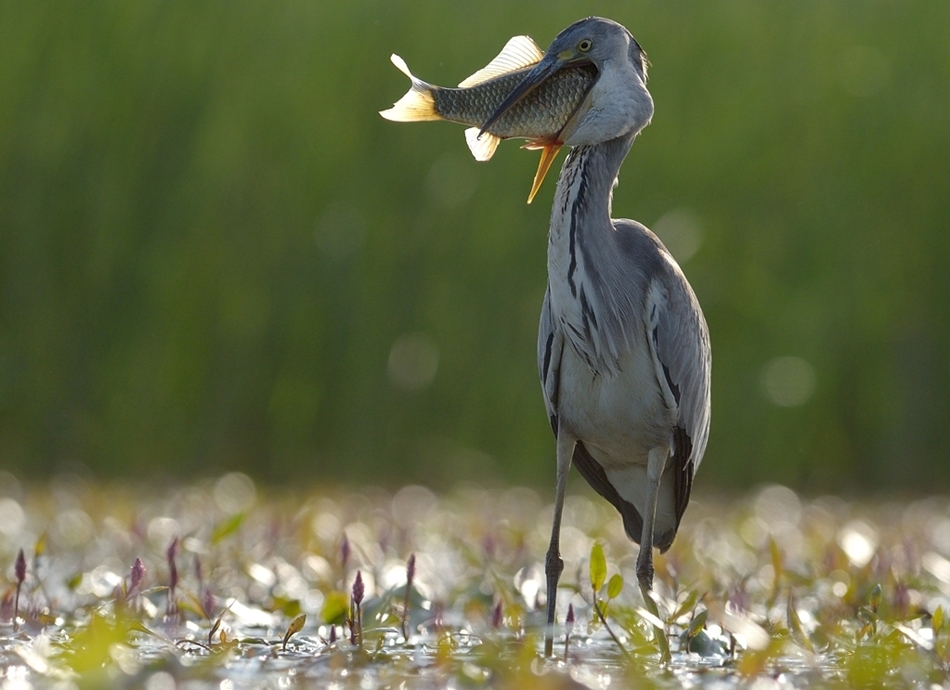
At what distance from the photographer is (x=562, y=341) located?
3.41 metres

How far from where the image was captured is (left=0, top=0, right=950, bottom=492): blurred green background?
6.60m

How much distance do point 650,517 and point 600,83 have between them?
1.08 m

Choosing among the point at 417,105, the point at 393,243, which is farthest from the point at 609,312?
the point at 393,243

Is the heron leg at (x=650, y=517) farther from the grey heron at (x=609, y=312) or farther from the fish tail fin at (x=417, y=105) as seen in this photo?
the fish tail fin at (x=417, y=105)

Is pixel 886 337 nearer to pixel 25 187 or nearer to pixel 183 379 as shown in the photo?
pixel 183 379

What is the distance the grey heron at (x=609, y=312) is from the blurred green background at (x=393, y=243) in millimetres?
3116

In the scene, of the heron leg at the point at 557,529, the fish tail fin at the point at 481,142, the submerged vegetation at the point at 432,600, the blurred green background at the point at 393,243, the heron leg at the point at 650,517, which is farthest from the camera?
the blurred green background at the point at 393,243

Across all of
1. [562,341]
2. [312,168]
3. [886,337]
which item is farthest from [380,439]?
[562,341]

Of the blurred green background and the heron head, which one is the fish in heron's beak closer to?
the heron head

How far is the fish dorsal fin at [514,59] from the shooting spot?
350cm

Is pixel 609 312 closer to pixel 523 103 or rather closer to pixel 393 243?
pixel 523 103

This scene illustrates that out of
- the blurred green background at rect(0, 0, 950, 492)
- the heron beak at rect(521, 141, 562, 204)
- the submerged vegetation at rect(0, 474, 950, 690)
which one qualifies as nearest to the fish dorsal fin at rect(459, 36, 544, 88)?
the heron beak at rect(521, 141, 562, 204)

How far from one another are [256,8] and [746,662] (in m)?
5.70

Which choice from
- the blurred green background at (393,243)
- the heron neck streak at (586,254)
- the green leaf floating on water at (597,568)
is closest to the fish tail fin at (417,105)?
the heron neck streak at (586,254)
